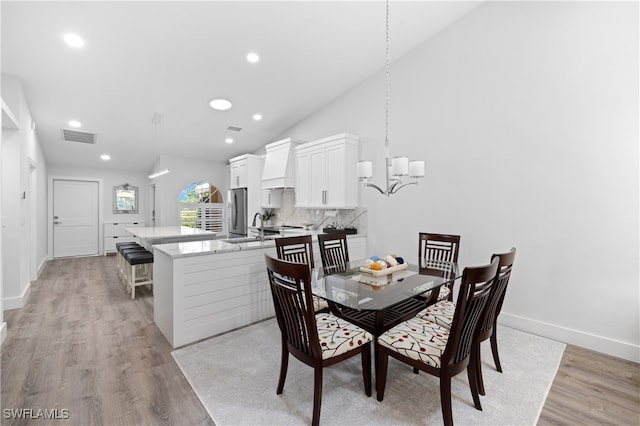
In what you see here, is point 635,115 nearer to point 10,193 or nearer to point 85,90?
point 85,90

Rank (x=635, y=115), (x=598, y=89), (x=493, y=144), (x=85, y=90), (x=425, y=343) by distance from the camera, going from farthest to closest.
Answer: (x=85, y=90) < (x=493, y=144) < (x=598, y=89) < (x=635, y=115) < (x=425, y=343)

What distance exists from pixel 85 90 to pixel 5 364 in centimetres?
332

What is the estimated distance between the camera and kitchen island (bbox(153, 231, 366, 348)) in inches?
101

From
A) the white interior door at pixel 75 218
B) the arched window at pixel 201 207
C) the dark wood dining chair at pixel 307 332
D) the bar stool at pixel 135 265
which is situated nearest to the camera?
the dark wood dining chair at pixel 307 332

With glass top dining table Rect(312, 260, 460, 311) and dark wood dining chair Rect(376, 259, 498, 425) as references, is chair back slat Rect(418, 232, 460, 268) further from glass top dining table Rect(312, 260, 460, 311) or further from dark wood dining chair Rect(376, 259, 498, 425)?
dark wood dining chair Rect(376, 259, 498, 425)

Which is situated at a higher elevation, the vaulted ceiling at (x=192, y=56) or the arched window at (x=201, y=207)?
the vaulted ceiling at (x=192, y=56)

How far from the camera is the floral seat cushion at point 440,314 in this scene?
2.03 metres

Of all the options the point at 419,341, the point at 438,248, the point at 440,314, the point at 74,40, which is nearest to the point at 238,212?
the point at 74,40

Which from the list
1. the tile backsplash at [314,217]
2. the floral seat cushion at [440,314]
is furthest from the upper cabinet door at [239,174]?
the floral seat cushion at [440,314]

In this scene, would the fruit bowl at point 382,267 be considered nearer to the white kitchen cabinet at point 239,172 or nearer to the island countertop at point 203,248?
the island countertop at point 203,248

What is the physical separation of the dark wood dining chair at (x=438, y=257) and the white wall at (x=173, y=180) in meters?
5.93

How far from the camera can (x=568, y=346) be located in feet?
8.82

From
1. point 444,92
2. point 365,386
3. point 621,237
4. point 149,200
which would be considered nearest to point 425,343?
point 365,386

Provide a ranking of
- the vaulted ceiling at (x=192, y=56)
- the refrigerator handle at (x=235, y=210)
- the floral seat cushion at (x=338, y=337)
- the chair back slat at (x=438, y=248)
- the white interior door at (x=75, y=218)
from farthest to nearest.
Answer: the white interior door at (x=75, y=218)
the refrigerator handle at (x=235, y=210)
the chair back slat at (x=438, y=248)
the vaulted ceiling at (x=192, y=56)
the floral seat cushion at (x=338, y=337)
